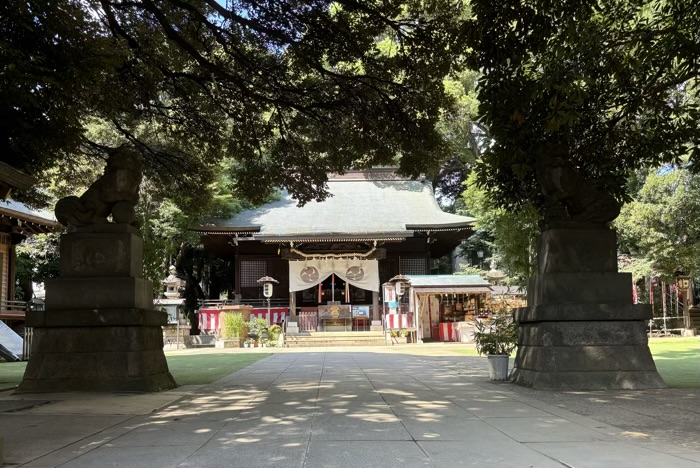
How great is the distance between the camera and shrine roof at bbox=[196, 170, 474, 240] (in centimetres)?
2486

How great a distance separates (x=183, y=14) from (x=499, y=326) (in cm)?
732

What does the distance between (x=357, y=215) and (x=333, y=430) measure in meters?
23.0

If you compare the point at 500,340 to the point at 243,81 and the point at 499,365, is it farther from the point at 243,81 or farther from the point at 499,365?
the point at 243,81

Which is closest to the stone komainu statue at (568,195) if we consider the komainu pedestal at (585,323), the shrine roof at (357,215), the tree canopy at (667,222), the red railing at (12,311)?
the komainu pedestal at (585,323)

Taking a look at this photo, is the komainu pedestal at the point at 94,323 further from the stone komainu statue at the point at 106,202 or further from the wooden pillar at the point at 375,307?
the wooden pillar at the point at 375,307

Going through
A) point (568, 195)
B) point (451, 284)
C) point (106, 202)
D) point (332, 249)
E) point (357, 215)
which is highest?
point (357, 215)

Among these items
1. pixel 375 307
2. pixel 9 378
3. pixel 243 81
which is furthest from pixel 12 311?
pixel 243 81

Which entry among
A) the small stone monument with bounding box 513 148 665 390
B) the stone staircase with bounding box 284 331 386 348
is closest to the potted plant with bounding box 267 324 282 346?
the stone staircase with bounding box 284 331 386 348

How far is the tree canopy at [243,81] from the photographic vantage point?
22.8ft

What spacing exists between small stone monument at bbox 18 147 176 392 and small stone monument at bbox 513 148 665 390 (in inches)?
207

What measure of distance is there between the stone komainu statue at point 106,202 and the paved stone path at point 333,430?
94.6 inches

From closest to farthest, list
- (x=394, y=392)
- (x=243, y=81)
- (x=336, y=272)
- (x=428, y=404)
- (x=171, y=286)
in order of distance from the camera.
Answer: (x=428, y=404) < (x=394, y=392) < (x=243, y=81) < (x=171, y=286) < (x=336, y=272)

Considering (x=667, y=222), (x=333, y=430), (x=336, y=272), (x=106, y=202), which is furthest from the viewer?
(x=336, y=272)

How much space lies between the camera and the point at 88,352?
24.5 ft
